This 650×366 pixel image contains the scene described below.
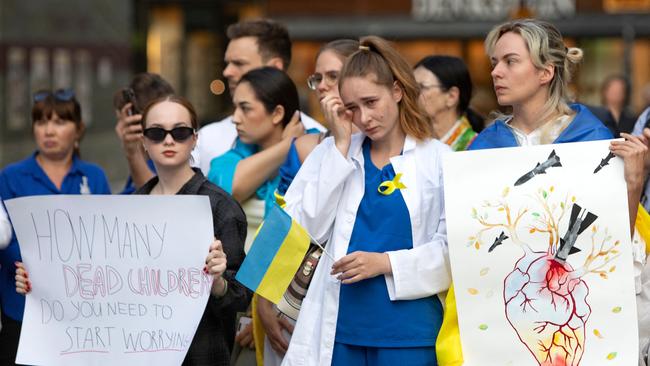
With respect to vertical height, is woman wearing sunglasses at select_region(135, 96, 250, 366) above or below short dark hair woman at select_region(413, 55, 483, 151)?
below

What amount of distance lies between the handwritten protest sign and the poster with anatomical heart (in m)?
1.05

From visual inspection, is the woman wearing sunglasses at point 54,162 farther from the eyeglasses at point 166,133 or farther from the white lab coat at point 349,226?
A: the white lab coat at point 349,226

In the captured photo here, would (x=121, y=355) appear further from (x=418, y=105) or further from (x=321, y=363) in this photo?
(x=418, y=105)

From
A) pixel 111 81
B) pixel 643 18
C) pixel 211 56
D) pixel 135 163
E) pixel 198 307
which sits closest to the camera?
pixel 198 307

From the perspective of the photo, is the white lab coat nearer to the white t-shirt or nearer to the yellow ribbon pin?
the yellow ribbon pin

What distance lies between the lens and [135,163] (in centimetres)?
634

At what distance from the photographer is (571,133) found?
4484 millimetres

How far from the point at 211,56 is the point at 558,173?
1959 cm

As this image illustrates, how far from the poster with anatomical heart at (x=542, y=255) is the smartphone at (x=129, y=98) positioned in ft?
8.10

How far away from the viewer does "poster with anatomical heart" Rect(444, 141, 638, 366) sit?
433 cm

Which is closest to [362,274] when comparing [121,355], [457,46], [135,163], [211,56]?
[121,355]

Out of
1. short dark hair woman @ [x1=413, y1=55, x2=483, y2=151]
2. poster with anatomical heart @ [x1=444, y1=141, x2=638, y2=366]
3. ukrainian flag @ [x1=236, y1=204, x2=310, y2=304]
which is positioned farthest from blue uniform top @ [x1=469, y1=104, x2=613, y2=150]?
short dark hair woman @ [x1=413, y1=55, x2=483, y2=151]

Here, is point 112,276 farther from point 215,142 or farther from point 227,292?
point 215,142

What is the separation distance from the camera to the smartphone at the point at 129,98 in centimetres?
634
